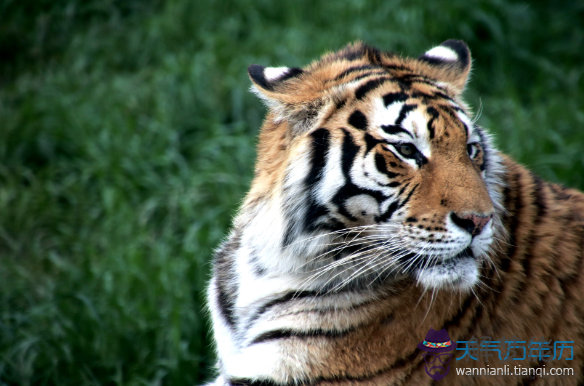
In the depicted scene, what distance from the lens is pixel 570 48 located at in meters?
5.12

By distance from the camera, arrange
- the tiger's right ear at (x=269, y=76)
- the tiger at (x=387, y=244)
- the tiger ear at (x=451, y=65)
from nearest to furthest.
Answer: the tiger at (x=387, y=244) → the tiger's right ear at (x=269, y=76) → the tiger ear at (x=451, y=65)

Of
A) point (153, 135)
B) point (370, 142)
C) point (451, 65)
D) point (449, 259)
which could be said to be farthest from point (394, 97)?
point (153, 135)

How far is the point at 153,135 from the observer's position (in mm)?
4539

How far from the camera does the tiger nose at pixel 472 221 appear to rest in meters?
1.92

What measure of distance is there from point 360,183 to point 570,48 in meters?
4.00

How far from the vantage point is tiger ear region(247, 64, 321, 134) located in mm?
2188

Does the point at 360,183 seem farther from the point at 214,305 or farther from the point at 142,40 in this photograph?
the point at 142,40

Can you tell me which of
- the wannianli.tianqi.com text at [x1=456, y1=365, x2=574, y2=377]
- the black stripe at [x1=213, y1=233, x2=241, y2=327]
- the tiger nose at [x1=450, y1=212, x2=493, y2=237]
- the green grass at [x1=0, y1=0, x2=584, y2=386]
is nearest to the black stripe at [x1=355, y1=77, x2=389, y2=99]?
the tiger nose at [x1=450, y1=212, x2=493, y2=237]

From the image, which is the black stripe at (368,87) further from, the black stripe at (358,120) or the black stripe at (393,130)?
the black stripe at (393,130)

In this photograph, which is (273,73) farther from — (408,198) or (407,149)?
(408,198)

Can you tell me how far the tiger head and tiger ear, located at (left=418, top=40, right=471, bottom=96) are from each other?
109 mm

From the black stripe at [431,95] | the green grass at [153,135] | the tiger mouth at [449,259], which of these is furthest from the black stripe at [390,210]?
the green grass at [153,135]

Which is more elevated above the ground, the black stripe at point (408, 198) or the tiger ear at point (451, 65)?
the tiger ear at point (451, 65)

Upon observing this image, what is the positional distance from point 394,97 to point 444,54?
1.79 ft
